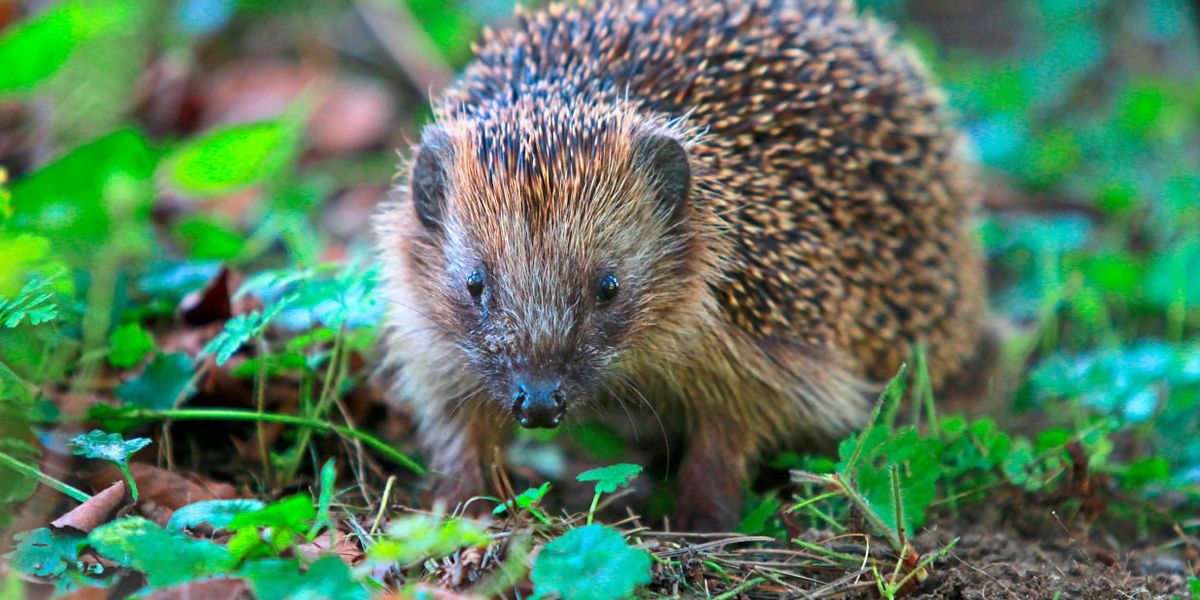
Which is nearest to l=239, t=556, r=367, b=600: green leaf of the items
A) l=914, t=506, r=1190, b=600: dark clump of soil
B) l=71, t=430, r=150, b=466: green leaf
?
l=71, t=430, r=150, b=466: green leaf

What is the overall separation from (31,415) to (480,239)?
5.27 feet

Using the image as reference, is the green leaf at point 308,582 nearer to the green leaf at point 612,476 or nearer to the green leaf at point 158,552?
the green leaf at point 158,552

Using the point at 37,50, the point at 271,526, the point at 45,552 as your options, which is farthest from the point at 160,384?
the point at 37,50

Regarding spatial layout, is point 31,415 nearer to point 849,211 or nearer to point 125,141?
point 125,141

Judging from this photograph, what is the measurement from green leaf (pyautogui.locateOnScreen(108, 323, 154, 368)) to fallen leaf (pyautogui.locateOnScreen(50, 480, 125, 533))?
2.20ft

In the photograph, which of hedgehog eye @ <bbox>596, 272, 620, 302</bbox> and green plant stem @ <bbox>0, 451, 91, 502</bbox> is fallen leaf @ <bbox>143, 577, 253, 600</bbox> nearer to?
green plant stem @ <bbox>0, 451, 91, 502</bbox>

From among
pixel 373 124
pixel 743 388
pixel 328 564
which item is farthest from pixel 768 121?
pixel 373 124

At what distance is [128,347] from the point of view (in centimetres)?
418

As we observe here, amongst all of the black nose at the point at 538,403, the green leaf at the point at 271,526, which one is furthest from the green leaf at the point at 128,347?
the black nose at the point at 538,403

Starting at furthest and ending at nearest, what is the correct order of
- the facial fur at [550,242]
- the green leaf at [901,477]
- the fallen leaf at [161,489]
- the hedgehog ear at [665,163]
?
the hedgehog ear at [665,163], the facial fur at [550,242], the fallen leaf at [161,489], the green leaf at [901,477]

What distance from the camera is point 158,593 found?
289 cm

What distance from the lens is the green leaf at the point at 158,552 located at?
2.88 meters

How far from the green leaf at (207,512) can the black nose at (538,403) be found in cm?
87

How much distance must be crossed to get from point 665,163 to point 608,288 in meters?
0.52
